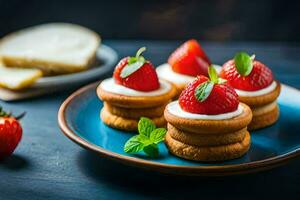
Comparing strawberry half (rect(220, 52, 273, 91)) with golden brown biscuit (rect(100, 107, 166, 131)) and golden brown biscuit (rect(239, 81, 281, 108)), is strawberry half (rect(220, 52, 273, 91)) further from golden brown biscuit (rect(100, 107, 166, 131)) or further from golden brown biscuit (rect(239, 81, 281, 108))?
golden brown biscuit (rect(100, 107, 166, 131))

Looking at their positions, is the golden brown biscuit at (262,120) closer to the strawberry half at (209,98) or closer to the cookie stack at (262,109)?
the cookie stack at (262,109)

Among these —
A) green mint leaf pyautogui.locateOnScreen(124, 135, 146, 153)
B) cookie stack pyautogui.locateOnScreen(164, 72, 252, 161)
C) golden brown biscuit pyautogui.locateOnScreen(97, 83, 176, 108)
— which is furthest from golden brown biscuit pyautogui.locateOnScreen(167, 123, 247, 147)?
golden brown biscuit pyautogui.locateOnScreen(97, 83, 176, 108)

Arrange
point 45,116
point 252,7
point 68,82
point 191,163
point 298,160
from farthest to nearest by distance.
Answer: point 252,7
point 68,82
point 45,116
point 298,160
point 191,163

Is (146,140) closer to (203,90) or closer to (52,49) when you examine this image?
(203,90)

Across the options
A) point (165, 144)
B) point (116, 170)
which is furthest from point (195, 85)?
point (116, 170)

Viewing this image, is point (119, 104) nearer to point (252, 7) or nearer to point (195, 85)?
point (195, 85)

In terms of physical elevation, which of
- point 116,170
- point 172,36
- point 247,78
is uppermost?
point 247,78
